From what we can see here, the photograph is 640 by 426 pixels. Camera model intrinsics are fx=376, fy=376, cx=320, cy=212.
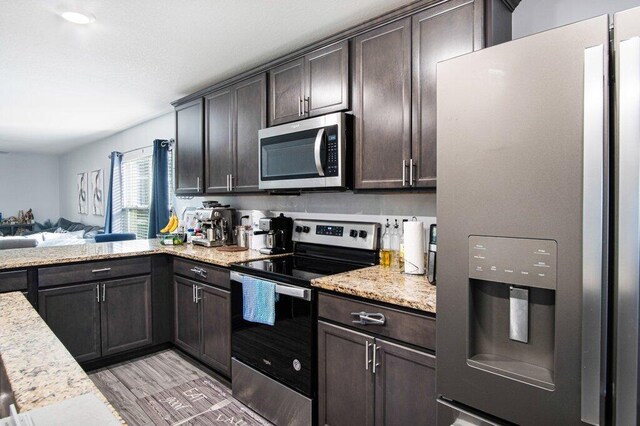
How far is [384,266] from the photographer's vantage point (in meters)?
2.26

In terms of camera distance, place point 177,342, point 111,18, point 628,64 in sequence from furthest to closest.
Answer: point 177,342
point 111,18
point 628,64

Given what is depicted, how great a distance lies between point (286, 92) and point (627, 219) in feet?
7.21

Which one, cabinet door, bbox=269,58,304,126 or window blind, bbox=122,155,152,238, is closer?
cabinet door, bbox=269,58,304,126

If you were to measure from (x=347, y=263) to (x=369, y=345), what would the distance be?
834 millimetres

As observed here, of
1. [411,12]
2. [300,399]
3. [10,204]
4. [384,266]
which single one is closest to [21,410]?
[300,399]

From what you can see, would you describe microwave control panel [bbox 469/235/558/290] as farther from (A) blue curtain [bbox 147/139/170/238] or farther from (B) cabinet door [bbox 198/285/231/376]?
(A) blue curtain [bbox 147/139/170/238]

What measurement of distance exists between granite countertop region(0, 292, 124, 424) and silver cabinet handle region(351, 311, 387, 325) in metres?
1.10

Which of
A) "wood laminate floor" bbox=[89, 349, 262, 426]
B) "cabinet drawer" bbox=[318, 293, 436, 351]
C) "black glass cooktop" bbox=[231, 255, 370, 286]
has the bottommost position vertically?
"wood laminate floor" bbox=[89, 349, 262, 426]

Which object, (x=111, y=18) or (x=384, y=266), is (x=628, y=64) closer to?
(x=384, y=266)

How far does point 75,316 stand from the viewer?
2836mm

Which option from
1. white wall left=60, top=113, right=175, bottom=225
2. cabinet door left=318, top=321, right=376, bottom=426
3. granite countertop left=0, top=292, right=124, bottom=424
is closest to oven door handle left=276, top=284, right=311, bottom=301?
cabinet door left=318, top=321, right=376, bottom=426

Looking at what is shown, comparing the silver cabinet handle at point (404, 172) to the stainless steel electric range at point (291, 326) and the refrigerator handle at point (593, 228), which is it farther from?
the refrigerator handle at point (593, 228)

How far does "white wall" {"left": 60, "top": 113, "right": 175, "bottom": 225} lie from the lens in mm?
4934

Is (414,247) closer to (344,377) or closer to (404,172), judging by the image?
(404,172)
